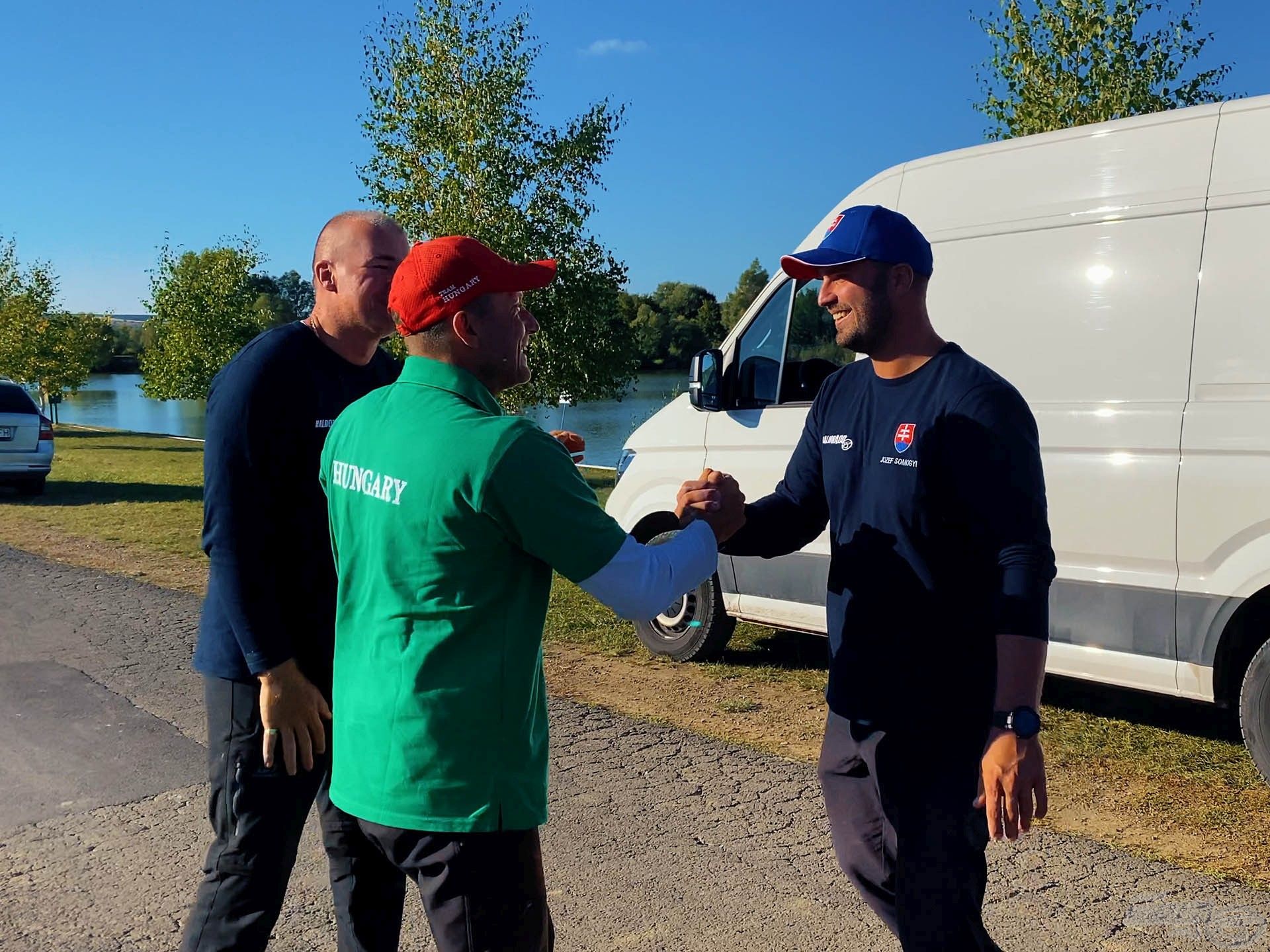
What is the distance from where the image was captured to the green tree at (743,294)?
28292 millimetres

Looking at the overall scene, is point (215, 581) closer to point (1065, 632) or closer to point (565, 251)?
point (1065, 632)

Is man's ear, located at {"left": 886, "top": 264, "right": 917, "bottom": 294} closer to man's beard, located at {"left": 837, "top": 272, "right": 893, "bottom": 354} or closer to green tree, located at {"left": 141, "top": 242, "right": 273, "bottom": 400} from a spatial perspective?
man's beard, located at {"left": 837, "top": 272, "right": 893, "bottom": 354}

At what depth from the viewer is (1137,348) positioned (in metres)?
4.98

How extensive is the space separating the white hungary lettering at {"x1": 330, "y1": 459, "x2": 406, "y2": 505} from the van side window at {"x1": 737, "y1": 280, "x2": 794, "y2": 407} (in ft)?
14.3

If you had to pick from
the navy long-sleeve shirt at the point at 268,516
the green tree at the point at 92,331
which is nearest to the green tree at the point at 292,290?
the green tree at the point at 92,331

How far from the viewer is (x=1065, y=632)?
17.4 ft

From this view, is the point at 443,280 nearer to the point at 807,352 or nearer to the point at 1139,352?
the point at 1139,352

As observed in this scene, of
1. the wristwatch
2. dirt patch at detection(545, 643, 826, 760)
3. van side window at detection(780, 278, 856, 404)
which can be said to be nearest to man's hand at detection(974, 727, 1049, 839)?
the wristwatch

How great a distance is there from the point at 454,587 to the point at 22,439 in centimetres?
1652

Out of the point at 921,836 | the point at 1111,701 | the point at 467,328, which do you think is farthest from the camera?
the point at 1111,701

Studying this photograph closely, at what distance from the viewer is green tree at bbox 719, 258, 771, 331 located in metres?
28.3

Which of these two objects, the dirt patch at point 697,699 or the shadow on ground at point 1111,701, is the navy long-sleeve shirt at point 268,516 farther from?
the shadow on ground at point 1111,701

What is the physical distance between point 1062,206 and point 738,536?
3009 mm

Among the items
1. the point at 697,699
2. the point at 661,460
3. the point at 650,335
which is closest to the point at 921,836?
the point at 697,699
